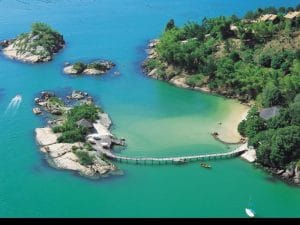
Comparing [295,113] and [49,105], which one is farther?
[49,105]

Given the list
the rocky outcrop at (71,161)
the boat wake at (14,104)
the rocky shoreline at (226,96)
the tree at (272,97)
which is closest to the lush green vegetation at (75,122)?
the rocky outcrop at (71,161)

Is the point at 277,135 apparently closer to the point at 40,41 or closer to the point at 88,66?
the point at 88,66

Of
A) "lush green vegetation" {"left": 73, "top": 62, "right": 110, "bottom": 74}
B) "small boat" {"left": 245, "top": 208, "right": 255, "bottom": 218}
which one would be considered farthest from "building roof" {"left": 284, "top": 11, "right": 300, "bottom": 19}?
"small boat" {"left": 245, "top": 208, "right": 255, "bottom": 218}

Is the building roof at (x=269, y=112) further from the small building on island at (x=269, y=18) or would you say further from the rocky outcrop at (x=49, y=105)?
the small building on island at (x=269, y=18)

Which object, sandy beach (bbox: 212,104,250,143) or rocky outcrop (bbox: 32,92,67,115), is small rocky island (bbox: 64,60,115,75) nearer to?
rocky outcrop (bbox: 32,92,67,115)

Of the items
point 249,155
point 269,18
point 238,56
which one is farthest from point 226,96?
point 269,18

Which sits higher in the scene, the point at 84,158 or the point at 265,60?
the point at 265,60
